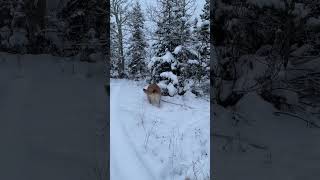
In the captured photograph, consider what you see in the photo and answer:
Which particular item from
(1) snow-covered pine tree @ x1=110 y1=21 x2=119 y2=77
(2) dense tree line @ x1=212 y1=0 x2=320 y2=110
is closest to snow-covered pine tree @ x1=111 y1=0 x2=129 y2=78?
(1) snow-covered pine tree @ x1=110 y1=21 x2=119 y2=77

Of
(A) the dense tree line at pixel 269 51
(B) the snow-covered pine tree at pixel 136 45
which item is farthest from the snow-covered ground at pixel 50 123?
(B) the snow-covered pine tree at pixel 136 45

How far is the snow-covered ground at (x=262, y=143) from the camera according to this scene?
4352 mm

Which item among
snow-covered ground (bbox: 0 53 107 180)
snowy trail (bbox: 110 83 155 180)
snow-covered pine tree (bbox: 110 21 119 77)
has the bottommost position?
snowy trail (bbox: 110 83 155 180)

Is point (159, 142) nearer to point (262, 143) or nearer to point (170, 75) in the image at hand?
point (262, 143)

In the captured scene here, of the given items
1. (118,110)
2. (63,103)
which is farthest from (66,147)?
(118,110)

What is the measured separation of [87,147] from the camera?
4938 mm

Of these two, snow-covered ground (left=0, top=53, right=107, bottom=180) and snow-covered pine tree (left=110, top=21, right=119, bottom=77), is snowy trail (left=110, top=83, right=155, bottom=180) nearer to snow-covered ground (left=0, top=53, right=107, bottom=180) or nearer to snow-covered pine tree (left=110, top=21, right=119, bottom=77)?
snow-covered ground (left=0, top=53, right=107, bottom=180)

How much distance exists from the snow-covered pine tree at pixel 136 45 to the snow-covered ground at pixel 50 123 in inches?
351

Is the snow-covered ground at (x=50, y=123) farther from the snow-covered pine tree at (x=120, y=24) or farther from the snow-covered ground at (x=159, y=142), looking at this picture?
the snow-covered pine tree at (x=120, y=24)

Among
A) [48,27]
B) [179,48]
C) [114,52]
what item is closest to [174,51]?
[179,48]

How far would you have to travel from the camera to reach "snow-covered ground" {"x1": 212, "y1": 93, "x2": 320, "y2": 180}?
435cm

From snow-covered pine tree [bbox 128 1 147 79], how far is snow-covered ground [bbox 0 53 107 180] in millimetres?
8909

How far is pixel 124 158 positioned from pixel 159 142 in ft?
3.09

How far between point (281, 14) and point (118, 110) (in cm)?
401
